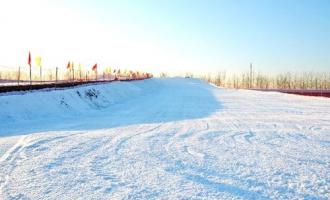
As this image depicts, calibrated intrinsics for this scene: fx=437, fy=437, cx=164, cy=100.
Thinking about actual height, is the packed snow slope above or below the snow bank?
below

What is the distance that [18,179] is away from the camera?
5793 mm

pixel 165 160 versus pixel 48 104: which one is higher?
pixel 48 104

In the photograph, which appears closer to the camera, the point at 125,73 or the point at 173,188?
the point at 173,188

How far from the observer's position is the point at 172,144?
8.42 m

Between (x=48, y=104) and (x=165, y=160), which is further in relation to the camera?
(x=48, y=104)

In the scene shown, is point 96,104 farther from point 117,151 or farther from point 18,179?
point 18,179

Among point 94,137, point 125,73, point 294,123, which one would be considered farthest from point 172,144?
point 125,73

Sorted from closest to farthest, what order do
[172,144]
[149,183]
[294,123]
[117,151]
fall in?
1. [149,183]
2. [117,151]
3. [172,144]
4. [294,123]

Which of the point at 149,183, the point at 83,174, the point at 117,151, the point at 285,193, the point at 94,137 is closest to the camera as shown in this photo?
the point at 285,193

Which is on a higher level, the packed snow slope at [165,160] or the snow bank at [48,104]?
the snow bank at [48,104]

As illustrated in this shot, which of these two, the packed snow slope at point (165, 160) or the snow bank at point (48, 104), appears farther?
the snow bank at point (48, 104)

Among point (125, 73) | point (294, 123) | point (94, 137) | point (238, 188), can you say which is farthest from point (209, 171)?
point (125, 73)

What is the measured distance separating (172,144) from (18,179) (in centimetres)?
336

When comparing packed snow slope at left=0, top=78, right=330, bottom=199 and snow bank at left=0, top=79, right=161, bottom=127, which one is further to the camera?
snow bank at left=0, top=79, right=161, bottom=127
